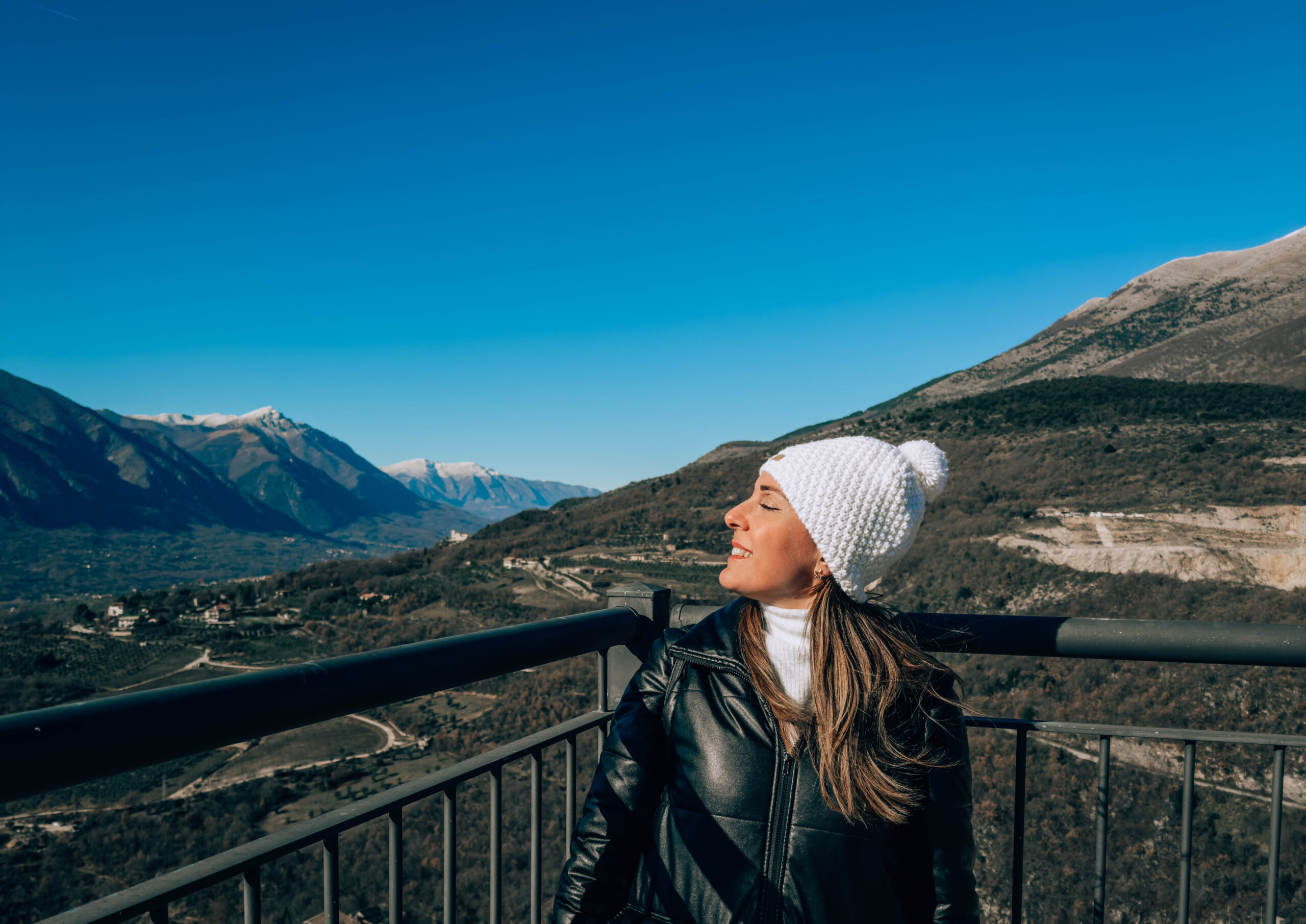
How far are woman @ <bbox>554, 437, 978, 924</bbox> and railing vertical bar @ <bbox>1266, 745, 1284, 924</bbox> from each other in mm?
799

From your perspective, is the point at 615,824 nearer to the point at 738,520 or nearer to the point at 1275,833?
the point at 738,520

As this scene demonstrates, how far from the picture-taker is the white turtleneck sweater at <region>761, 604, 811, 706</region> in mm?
1497

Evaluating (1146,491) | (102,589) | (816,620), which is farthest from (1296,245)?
(102,589)

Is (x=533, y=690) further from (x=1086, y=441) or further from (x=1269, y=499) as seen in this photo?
(x=1086, y=441)

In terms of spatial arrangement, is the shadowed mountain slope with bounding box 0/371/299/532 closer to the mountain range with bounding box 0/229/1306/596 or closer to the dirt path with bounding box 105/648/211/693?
the mountain range with bounding box 0/229/1306/596

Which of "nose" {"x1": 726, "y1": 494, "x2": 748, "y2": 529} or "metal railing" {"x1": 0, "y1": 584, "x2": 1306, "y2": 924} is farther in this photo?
"nose" {"x1": 726, "y1": 494, "x2": 748, "y2": 529}

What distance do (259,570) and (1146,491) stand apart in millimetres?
120543

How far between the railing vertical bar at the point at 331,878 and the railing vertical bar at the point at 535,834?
1.41 feet

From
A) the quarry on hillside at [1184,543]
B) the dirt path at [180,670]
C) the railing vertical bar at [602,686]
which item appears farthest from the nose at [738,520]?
the dirt path at [180,670]

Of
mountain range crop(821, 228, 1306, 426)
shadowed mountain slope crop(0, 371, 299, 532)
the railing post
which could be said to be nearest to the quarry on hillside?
the railing post

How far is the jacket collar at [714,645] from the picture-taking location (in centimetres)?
146

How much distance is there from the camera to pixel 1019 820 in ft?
5.55

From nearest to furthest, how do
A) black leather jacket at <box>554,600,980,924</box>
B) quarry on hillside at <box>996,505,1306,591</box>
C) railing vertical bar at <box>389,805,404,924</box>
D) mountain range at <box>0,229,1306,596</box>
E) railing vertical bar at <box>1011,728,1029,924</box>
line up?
1. railing vertical bar at <box>389,805,404,924</box>
2. black leather jacket at <box>554,600,980,924</box>
3. railing vertical bar at <box>1011,728,1029,924</box>
4. quarry on hillside at <box>996,505,1306,591</box>
5. mountain range at <box>0,229,1306,596</box>

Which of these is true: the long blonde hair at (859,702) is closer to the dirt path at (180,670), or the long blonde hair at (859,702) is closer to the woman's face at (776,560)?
the woman's face at (776,560)
